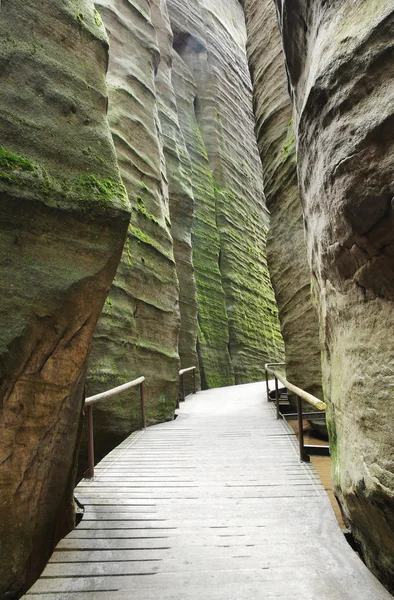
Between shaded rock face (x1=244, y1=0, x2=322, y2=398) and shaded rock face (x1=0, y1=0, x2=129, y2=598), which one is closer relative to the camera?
shaded rock face (x1=0, y1=0, x2=129, y2=598)

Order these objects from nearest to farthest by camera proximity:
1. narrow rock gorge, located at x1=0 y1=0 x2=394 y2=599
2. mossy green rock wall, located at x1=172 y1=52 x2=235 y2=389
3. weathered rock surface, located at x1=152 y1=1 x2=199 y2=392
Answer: narrow rock gorge, located at x1=0 y1=0 x2=394 y2=599 → weathered rock surface, located at x1=152 y1=1 x2=199 y2=392 → mossy green rock wall, located at x1=172 y1=52 x2=235 y2=389

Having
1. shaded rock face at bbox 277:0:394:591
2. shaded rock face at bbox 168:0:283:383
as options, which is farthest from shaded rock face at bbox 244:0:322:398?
shaded rock face at bbox 168:0:283:383

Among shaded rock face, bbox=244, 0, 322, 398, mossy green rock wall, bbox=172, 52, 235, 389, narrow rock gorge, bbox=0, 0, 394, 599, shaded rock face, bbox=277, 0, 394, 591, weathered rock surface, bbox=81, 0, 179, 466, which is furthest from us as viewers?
mossy green rock wall, bbox=172, 52, 235, 389

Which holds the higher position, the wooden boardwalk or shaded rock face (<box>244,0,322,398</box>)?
shaded rock face (<box>244,0,322,398</box>)

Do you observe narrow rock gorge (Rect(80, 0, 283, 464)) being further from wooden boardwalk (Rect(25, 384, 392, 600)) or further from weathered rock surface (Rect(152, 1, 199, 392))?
wooden boardwalk (Rect(25, 384, 392, 600))

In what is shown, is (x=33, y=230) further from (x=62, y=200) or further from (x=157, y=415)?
(x=157, y=415)

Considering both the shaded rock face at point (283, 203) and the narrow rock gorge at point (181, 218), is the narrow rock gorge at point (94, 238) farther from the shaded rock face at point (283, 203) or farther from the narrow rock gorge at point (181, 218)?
the shaded rock face at point (283, 203)

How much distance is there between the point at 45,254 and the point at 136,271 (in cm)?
496

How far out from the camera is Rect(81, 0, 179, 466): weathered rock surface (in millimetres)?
6713

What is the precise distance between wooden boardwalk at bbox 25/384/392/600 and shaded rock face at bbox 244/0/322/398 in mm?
3433

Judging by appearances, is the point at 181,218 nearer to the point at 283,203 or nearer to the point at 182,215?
the point at 182,215

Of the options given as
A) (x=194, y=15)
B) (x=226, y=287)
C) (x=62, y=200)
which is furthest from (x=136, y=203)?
(x=194, y=15)

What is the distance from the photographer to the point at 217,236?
18859 mm

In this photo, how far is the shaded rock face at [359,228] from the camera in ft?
7.91
